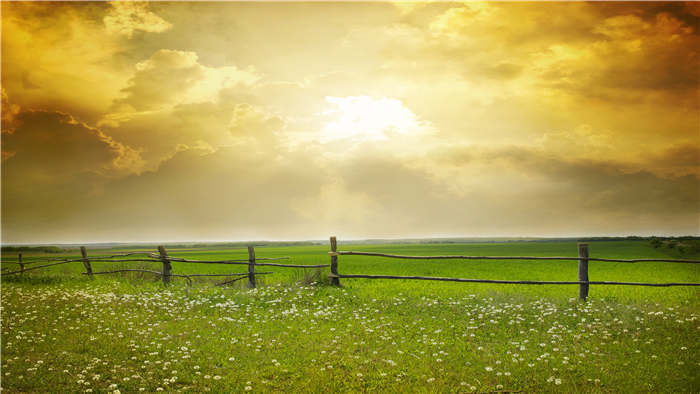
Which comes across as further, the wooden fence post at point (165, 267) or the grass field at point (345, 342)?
the wooden fence post at point (165, 267)

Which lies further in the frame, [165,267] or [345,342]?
[165,267]

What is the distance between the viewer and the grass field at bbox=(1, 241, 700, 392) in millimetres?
6883

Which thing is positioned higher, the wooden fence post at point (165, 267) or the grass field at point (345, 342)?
the wooden fence post at point (165, 267)

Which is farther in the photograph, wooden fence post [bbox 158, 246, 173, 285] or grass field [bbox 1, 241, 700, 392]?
wooden fence post [bbox 158, 246, 173, 285]

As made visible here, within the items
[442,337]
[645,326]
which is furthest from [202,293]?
[645,326]

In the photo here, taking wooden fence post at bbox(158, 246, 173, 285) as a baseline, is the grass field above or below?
below

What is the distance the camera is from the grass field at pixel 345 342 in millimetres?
6883

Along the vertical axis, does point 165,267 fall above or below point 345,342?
above

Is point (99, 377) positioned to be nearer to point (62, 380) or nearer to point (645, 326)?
point (62, 380)

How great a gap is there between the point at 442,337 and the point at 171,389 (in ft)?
18.9

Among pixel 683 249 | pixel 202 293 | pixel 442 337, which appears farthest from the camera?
pixel 683 249

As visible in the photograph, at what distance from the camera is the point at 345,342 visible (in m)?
8.91

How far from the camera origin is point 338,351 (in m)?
8.41

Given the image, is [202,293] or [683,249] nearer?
[202,293]
